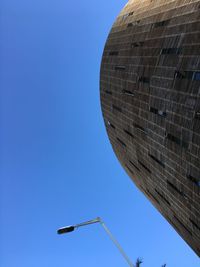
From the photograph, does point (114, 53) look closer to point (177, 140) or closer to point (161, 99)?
point (161, 99)

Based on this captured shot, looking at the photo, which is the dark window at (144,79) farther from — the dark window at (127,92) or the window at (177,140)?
the window at (177,140)

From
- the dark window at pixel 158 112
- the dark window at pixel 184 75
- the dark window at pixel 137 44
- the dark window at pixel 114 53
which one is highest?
the dark window at pixel 114 53

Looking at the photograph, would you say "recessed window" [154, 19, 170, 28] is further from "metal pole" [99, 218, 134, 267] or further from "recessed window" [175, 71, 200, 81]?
"metal pole" [99, 218, 134, 267]

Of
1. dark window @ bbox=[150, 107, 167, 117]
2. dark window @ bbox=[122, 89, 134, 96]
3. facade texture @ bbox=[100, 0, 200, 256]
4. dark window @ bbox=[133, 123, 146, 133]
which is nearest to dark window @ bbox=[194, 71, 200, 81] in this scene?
facade texture @ bbox=[100, 0, 200, 256]

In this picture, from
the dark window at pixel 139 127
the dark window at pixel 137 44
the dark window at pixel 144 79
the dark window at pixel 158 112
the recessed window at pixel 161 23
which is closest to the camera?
the dark window at pixel 158 112

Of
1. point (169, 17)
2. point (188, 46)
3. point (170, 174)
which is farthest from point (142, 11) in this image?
point (170, 174)

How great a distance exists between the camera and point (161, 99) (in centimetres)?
4162

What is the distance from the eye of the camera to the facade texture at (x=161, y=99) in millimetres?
36281

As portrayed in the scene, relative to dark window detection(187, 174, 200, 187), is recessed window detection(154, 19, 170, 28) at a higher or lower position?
higher

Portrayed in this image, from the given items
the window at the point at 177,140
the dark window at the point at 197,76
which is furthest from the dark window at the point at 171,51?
the window at the point at 177,140

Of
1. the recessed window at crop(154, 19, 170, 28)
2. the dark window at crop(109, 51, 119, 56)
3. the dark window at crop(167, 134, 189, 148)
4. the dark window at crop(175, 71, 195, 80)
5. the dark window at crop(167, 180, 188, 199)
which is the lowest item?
the dark window at crop(167, 180, 188, 199)

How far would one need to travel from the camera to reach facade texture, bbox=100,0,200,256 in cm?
3628

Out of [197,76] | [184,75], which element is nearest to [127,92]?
[184,75]

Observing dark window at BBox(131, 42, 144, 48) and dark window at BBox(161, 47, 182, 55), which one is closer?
dark window at BBox(161, 47, 182, 55)
